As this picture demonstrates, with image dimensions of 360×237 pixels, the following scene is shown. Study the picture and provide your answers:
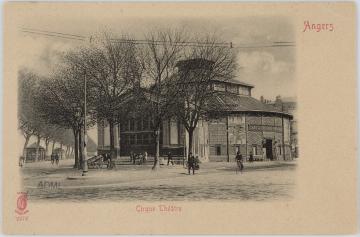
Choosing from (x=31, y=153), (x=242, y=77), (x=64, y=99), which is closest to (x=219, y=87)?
(x=242, y=77)

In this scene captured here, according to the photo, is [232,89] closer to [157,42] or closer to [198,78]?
[198,78]

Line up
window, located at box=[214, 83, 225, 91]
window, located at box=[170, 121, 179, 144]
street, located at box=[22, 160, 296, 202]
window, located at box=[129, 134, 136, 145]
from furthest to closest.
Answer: window, located at box=[129, 134, 136, 145], window, located at box=[170, 121, 179, 144], window, located at box=[214, 83, 225, 91], street, located at box=[22, 160, 296, 202]

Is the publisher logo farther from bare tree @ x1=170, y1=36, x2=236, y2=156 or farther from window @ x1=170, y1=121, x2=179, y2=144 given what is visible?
window @ x1=170, y1=121, x2=179, y2=144

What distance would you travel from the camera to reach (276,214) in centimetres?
1608

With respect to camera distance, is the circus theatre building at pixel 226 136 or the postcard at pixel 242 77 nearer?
the postcard at pixel 242 77

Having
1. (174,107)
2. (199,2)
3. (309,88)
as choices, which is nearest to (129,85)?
(174,107)

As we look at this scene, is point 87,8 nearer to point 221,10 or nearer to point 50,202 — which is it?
point 221,10

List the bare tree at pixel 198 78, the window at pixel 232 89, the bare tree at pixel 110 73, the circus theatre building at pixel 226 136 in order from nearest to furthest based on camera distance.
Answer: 1. the bare tree at pixel 110 73
2. the bare tree at pixel 198 78
3. the window at pixel 232 89
4. the circus theatre building at pixel 226 136

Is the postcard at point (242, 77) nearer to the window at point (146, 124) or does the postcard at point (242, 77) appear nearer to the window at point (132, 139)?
the window at point (146, 124)

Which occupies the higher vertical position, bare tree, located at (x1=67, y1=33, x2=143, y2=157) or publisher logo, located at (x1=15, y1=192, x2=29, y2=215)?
Result: bare tree, located at (x1=67, y1=33, x2=143, y2=157)

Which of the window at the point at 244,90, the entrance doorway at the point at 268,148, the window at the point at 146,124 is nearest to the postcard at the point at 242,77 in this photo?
the window at the point at 244,90

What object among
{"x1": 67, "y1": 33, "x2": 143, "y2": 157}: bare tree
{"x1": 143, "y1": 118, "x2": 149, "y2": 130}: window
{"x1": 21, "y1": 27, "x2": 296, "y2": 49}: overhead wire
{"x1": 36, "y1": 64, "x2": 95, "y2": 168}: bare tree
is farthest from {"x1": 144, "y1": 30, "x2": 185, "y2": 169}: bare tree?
{"x1": 36, "y1": 64, "x2": 95, "y2": 168}: bare tree

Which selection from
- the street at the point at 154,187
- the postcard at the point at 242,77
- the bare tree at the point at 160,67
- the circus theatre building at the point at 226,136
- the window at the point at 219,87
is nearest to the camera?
the postcard at the point at 242,77

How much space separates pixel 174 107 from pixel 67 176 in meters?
8.12
